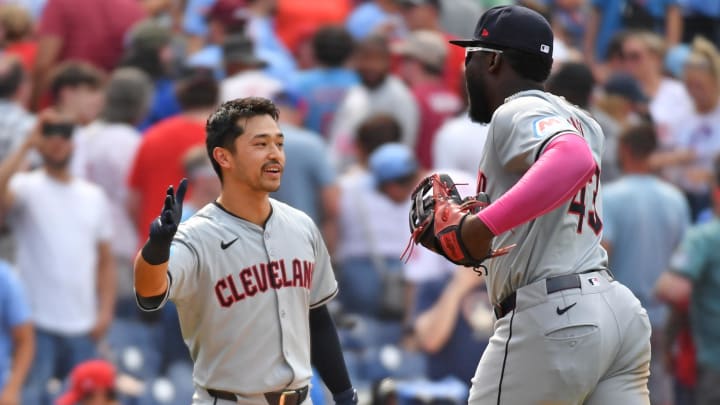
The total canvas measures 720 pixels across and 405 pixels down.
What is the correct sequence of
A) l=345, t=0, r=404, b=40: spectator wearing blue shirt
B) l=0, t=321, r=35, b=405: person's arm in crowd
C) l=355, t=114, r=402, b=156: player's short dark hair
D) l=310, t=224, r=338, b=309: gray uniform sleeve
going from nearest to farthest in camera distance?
l=310, t=224, r=338, b=309: gray uniform sleeve, l=0, t=321, r=35, b=405: person's arm in crowd, l=355, t=114, r=402, b=156: player's short dark hair, l=345, t=0, r=404, b=40: spectator wearing blue shirt

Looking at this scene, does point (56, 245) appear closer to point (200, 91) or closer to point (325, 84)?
point (200, 91)

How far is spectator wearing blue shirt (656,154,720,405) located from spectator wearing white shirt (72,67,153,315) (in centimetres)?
342

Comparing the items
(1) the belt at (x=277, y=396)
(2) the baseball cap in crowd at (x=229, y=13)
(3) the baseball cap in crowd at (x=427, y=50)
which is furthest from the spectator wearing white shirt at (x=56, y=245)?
(1) the belt at (x=277, y=396)

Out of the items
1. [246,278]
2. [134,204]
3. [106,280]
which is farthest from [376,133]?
[246,278]

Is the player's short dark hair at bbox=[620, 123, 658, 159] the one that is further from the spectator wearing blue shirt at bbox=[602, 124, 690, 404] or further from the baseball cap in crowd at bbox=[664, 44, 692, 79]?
the baseball cap in crowd at bbox=[664, 44, 692, 79]

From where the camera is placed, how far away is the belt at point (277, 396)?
206 inches

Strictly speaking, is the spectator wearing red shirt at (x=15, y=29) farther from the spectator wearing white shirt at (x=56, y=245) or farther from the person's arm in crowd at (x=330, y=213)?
the person's arm in crowd at (x=330, y=213)

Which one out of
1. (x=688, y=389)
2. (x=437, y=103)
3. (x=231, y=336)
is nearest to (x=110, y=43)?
(x=437, y=103)

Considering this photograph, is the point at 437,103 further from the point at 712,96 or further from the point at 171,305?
the point at 171,305

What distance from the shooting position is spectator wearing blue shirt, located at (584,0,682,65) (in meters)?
13.7

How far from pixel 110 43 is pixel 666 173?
14.3ft

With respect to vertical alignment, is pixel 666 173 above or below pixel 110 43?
below

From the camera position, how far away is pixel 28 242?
917 centimetres

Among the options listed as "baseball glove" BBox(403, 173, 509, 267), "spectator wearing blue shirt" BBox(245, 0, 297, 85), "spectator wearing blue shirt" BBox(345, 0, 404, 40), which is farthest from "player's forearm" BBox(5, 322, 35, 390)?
"spectator wearing blue shirt" BBox(345, 0, 404, 40)
